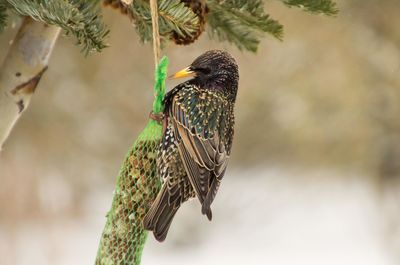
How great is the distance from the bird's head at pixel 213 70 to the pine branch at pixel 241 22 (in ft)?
0.21

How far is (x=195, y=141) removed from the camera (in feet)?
4.57

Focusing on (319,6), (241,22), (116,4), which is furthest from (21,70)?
(319,6)

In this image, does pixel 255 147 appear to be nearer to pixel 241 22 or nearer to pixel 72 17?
pixel 241 22

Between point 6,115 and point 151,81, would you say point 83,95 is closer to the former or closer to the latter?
point 151,81

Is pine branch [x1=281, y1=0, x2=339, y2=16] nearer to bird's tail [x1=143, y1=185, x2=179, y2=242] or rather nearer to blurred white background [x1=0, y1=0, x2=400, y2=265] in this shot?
bird's tail [x1=143, y1=185, x2=179, y2=242]

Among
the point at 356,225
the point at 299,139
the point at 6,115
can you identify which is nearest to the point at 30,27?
the point at 6,115

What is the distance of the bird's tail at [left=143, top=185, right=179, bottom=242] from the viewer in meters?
1.33

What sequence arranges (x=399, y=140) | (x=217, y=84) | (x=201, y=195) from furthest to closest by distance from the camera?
(x=399, y=140), (x=217, y=84), (x=201, y=195)

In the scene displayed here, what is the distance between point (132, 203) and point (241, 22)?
43 cm

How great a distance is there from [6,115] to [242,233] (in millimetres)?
4782

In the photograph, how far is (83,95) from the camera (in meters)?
5.38

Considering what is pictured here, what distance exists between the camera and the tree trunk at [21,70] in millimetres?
1379

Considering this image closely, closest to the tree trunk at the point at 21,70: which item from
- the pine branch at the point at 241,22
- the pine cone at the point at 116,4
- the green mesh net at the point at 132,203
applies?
the pine cone at the point at 116,4

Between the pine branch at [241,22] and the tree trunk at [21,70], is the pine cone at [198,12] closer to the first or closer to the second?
the pine branch at [241,22]
